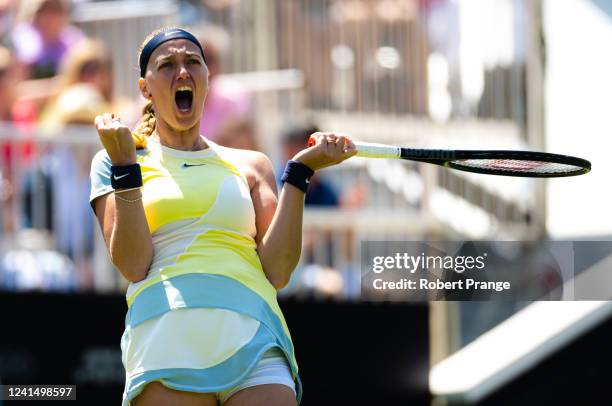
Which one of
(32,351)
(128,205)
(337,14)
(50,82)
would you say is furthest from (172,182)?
(337,14)

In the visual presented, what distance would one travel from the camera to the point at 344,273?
27.9ft

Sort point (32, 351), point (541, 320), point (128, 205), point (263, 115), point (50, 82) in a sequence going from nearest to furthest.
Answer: point (128, 205)
point (32, 351)
point (50, 82)
point (263, 115)
point (541, 320)

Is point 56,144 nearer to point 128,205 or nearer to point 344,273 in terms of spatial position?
point 344,273

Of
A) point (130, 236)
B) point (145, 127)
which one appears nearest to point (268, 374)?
point (130, 236)

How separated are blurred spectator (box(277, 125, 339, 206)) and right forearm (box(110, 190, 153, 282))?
4.99 m

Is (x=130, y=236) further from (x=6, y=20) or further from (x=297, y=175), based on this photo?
(x=6, y=20)

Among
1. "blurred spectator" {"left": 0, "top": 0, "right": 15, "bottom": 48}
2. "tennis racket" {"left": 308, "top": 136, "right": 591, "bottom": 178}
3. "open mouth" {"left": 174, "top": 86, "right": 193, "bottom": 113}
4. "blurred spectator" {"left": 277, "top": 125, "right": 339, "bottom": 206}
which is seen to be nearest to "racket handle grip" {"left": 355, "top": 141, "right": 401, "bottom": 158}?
"tennis racket" {"left": 308, "top": 136, "right": 591, "bottom": 178}

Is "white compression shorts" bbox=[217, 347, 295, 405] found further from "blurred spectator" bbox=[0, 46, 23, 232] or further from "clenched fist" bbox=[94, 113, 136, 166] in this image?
"blurred spectator" bbox=[0, 46, 23, 232]

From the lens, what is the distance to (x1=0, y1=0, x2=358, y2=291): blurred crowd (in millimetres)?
7637

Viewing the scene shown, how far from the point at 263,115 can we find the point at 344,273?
1.18 metres

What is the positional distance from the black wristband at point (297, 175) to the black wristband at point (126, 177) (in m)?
0.41

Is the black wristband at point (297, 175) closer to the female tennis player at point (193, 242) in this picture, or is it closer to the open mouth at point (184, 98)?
the female tennis player at point (193, 242)

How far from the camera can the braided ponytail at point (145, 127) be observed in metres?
3.78

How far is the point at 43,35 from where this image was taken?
27.0ft
